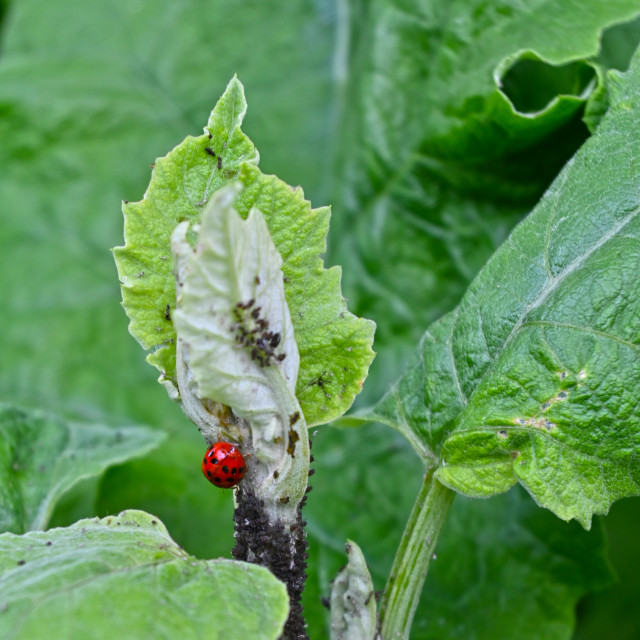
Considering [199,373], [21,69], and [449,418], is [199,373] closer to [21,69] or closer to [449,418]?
[449,418]

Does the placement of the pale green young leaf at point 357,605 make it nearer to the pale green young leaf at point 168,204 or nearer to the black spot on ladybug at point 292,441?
the black spot on ladybug at point 292,441

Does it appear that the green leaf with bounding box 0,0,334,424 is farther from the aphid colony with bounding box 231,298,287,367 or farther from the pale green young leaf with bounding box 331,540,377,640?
the aphid colony with bounding box 231,298,287,367

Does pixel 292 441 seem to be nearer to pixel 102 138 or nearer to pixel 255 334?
pixel 255 334

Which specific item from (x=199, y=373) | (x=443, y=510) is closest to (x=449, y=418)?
(x=443, y=510)

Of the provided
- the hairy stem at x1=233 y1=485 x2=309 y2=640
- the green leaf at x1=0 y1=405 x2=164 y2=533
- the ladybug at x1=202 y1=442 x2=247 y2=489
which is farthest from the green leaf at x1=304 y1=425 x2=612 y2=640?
the ladybug at x1=202 y1=442 x2=247 y2=489

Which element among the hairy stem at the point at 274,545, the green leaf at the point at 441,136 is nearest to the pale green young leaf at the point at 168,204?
the hairy stem at the point at 274,545

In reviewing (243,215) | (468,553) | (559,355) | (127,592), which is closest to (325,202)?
(468,553)
